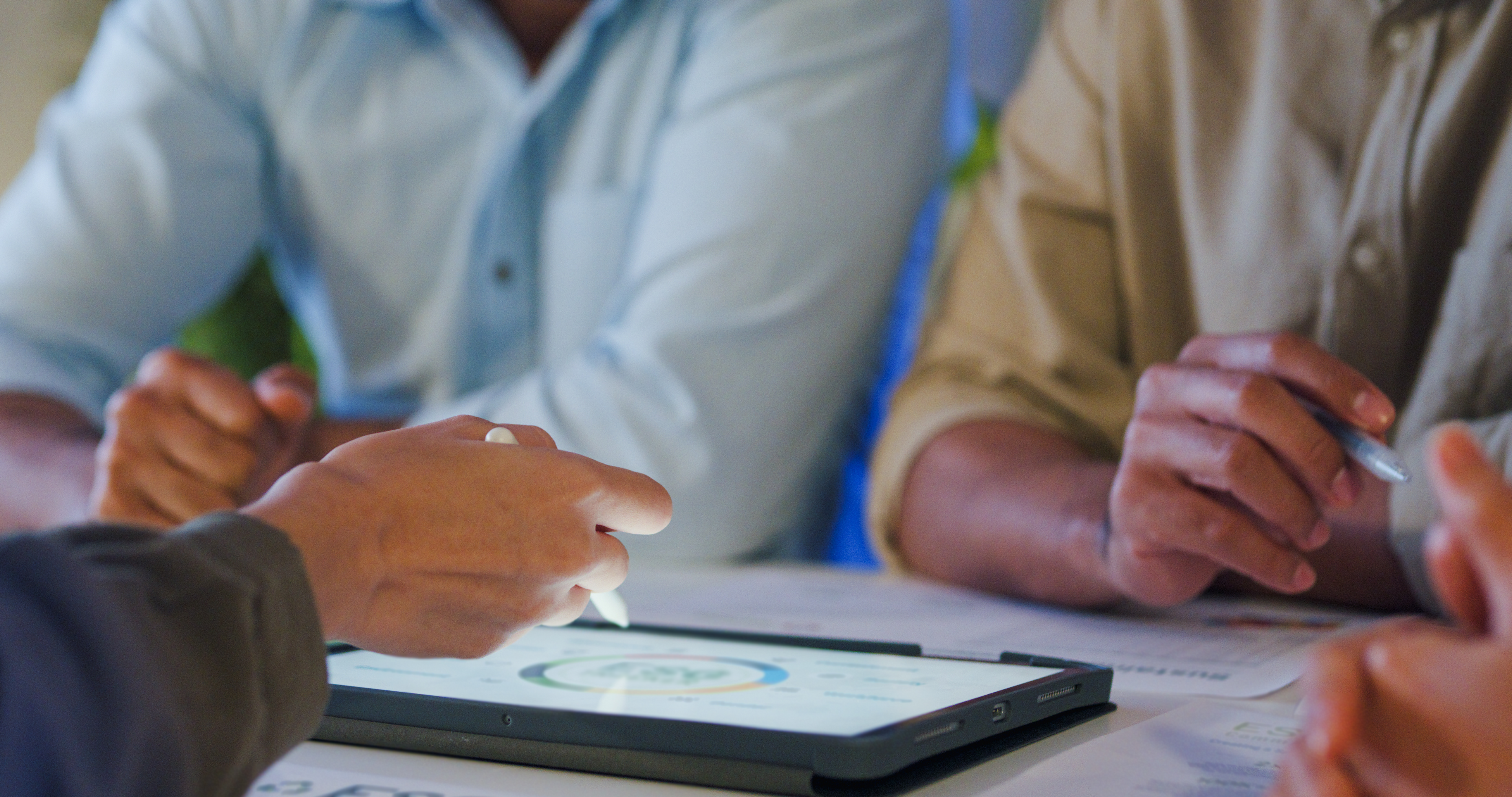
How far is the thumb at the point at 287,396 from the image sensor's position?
2.52 ft

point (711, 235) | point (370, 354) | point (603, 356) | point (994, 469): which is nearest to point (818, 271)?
point (711, 235)

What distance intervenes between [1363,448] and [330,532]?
382 millimetres

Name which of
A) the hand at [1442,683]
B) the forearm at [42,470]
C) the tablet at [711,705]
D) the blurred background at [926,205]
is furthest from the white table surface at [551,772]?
the blurred background at [926,205]

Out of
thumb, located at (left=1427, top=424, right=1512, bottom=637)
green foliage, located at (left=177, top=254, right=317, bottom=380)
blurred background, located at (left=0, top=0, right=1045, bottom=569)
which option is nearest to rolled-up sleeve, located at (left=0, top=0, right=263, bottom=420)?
blurred background, located at (left=0, top=0, right=1045, bottom=569)

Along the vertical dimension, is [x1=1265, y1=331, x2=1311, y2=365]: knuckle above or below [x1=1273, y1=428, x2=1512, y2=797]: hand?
above

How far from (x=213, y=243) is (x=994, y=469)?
0.80 m

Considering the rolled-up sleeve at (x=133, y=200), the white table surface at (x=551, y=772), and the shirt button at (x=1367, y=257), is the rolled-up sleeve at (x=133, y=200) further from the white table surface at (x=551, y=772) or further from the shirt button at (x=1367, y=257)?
the shirt button at (x=1367, y=257)

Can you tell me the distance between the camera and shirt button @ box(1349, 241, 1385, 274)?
0.73 m

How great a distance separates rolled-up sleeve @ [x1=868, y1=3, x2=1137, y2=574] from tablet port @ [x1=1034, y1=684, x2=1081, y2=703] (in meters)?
0.42

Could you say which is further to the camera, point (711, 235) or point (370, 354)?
point (370, 354)

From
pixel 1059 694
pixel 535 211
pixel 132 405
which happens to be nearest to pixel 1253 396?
pixel 1059 694

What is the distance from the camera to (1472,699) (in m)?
0.22

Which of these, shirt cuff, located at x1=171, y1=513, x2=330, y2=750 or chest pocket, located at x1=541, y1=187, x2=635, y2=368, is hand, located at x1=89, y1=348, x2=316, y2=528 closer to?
chest pocket, located at x1=541, y1=187, x2=635, y2=368

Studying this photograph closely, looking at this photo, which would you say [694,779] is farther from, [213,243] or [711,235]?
[213,243]
